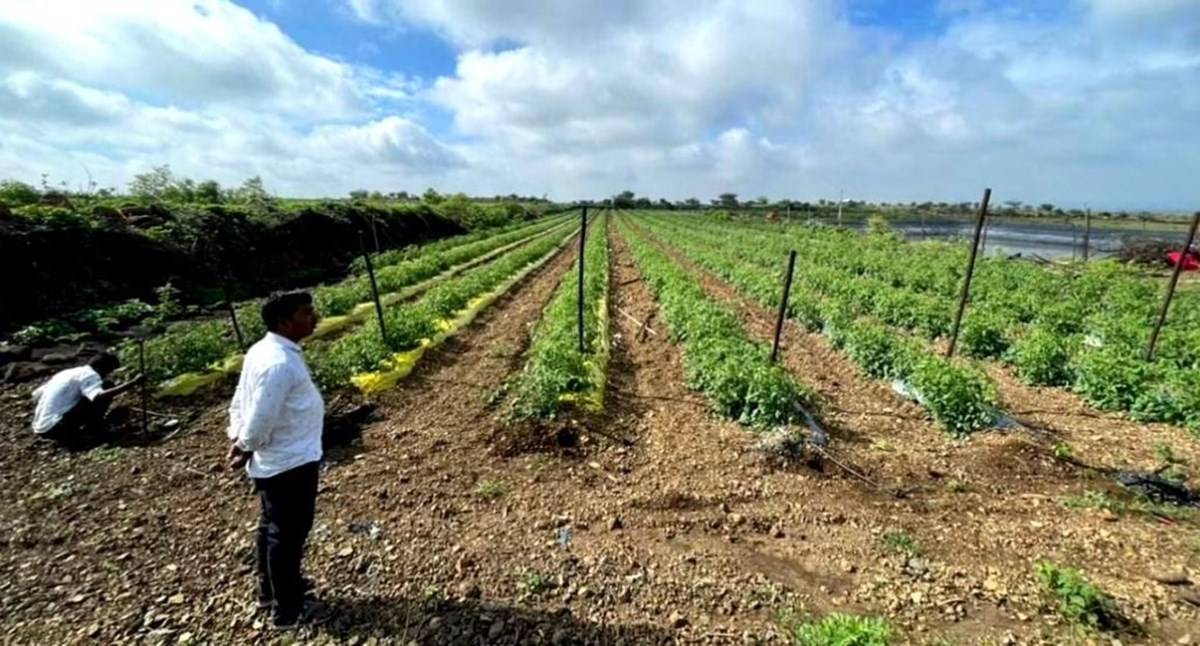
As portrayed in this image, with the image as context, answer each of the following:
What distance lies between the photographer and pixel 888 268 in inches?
695

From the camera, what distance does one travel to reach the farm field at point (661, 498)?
3803 millimetres

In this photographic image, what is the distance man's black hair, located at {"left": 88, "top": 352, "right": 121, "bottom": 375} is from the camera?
310 inches

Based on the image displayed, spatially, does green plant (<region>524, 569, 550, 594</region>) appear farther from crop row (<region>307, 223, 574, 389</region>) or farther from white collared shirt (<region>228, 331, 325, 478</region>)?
crop row (<region>307, 223, 574, 389</region>)

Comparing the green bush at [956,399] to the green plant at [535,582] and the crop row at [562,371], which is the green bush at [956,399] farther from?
the green plant at [535,582]

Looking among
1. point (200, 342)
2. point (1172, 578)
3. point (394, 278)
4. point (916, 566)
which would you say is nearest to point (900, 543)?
point (916, 566)

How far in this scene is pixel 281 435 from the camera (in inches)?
132

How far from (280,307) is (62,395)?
5001 mm

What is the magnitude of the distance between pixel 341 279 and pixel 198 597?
61.4ft

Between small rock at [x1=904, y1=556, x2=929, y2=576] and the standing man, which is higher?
the standing man

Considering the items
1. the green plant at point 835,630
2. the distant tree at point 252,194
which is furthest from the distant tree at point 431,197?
the green plant at point 835,630

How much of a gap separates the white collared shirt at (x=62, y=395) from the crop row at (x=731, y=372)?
706cm

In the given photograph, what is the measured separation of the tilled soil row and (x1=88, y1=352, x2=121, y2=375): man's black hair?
370 inches

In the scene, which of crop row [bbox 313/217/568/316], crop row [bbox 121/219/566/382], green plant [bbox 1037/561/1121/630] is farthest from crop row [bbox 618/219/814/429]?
crop row [bbox 313/217/568/316]

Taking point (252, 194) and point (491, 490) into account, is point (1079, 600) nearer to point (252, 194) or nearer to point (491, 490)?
point (491, 490)
